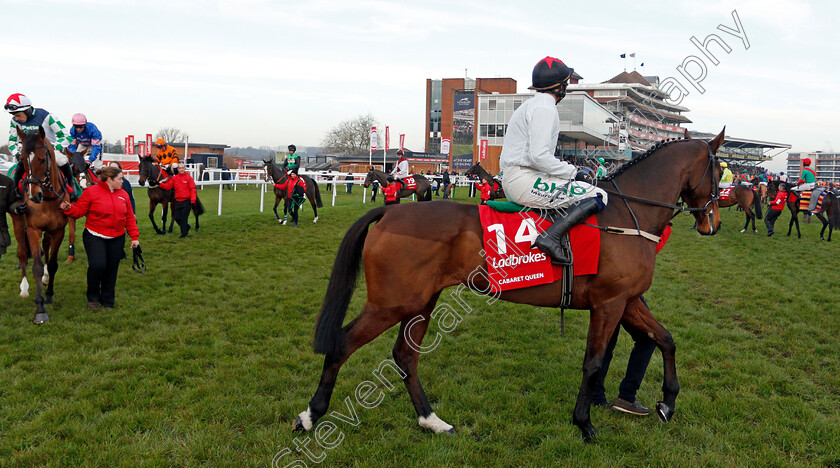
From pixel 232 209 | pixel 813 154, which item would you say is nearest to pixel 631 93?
pixel 232 209

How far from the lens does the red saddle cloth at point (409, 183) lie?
17994mm

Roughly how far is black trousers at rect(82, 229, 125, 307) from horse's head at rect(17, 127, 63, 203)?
69cm

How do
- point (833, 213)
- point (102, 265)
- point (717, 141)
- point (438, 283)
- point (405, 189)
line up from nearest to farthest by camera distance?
point (438, 283) < point (717, 141) < point (102, 265) < point (833, 213) < point (405, 189)

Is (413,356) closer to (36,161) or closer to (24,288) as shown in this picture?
(36,161)

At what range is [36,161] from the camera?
5.71m

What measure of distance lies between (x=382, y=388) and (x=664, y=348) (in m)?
2.21

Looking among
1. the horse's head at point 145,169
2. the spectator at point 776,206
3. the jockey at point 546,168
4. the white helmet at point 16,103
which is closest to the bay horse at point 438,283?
the jockey at point 546,168

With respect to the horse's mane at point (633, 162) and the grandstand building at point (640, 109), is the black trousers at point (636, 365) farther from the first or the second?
the grandstand building at point (640, 109)

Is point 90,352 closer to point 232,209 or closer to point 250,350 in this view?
point 250,350

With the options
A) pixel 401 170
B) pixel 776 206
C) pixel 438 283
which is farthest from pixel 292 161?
pixel 776 206

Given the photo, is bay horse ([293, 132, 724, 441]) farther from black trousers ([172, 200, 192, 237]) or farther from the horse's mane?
black trousers ([172, 200, 192, 237])

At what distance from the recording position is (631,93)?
204ft

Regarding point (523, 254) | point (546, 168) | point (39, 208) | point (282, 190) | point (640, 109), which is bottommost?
point (523, 254)

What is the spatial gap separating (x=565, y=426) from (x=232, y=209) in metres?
15.7
